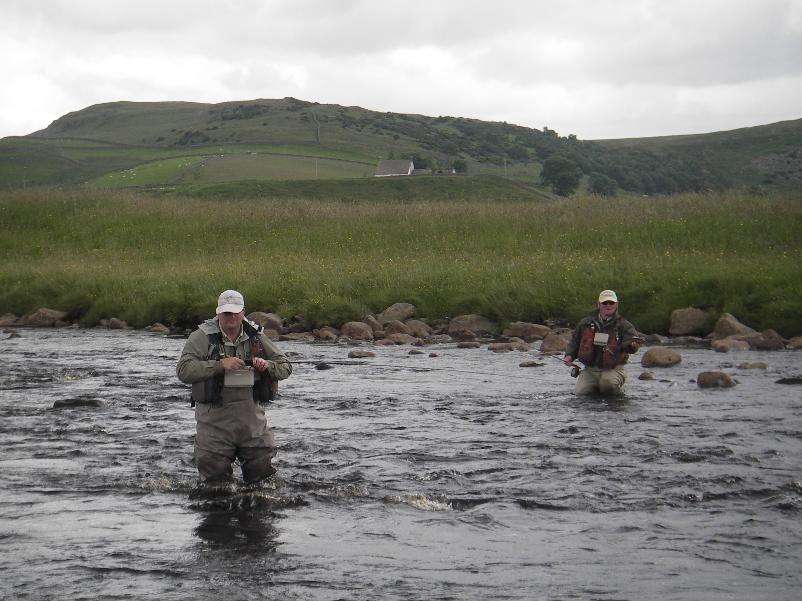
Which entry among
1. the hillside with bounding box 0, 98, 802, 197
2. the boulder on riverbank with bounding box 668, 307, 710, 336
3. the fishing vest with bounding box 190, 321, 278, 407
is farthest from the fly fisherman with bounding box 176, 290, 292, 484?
the hillside with bounding box 0, 98, 802, 197

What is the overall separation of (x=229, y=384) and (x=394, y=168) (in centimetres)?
10924

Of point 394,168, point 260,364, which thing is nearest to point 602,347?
point 260,364

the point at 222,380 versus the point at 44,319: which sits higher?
the point at 222,380

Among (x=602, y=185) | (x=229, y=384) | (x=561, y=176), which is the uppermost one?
(x=561, y=176)

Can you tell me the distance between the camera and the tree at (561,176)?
112 metres

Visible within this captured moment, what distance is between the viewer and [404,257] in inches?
1334

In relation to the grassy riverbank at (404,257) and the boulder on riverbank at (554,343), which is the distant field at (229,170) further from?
the boulder on riverbank at (554,343)

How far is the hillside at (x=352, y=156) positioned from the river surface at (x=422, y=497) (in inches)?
2652

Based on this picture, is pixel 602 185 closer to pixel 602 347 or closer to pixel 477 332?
pixel 477 332

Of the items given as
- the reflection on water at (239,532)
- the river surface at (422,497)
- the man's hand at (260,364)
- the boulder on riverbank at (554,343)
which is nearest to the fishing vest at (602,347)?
the river surface at (422,497)

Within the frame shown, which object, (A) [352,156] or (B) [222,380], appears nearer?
(B) [222,380]

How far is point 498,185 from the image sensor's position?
304 ft

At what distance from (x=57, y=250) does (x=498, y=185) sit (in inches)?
2299

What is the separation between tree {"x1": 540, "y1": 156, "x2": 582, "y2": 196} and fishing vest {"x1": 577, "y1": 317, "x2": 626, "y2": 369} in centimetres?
9415
